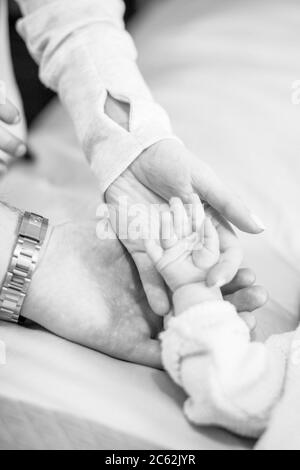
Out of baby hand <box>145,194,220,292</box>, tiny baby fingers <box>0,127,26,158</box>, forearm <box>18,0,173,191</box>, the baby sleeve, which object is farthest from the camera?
tiny baby fingers <box>0,127,26,158</box>

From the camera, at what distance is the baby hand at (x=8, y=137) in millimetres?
1000

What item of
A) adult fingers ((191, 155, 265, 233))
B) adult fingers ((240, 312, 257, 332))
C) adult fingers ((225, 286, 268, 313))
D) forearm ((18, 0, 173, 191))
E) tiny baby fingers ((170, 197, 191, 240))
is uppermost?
forearm ((18, 0, 173, 191))

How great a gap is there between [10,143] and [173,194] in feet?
1.12

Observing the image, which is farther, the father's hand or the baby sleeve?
the father's hand

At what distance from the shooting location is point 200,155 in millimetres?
1065

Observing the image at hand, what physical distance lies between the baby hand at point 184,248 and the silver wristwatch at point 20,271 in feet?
0.56

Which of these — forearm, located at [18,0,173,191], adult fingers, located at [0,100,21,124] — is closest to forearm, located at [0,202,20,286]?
forearm, located at [18,0,173,191]

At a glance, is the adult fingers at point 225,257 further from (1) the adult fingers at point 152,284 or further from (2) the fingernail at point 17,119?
(2) the fingernail at point 17,119

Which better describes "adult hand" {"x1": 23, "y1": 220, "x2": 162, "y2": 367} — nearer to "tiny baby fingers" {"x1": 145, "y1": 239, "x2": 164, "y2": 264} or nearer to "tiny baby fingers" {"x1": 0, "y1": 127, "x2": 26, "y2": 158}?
"tiny baby fingers" {"x1": 145, "y1": 239, "x2": 164, "y2": 264}

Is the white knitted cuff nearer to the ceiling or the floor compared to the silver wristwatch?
nearer to the ceiling

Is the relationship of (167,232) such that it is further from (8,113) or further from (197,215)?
(8,113)

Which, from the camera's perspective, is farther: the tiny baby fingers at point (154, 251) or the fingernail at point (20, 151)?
the fingernail at point (20, 151)

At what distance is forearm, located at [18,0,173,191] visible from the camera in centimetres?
88

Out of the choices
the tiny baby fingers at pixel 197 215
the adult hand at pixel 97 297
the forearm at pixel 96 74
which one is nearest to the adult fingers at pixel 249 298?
the adult hand at pixel 97 297
